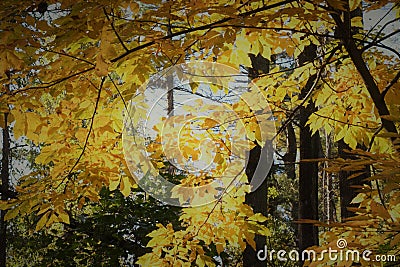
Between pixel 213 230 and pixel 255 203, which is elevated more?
pixel 255 203

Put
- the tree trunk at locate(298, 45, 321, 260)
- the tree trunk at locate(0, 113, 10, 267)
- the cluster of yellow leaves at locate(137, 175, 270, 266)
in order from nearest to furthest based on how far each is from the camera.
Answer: the cluster of yellow leaves at locate(137, 175, 270, 266) → the tree trunk at locate(298, 45, 321, 260) → the tree trunk at locate(0, 113, 10, 267)

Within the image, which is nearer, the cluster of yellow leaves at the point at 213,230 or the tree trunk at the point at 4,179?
the cluster of yellow leaves at the point at 213,230

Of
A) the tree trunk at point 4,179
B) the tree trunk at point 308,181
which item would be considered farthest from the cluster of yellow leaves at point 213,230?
the tree trunk at point 4,179

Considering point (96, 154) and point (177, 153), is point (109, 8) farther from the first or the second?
point (177, 153)

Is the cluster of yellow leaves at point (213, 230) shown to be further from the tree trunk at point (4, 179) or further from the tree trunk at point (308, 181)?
the tree trunk at point (4, 179)

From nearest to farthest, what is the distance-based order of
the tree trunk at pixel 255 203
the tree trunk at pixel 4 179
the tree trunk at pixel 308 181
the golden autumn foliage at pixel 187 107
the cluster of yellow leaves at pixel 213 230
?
the golden autumn foliage at pixel 187 107, the cluster of yellow leaves at pixel 213 230, the tree trunk at pixel 255 203, the tree trunk at pixel 308 181, the tree trunk at pixel 4 179

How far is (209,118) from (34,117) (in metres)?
0.73

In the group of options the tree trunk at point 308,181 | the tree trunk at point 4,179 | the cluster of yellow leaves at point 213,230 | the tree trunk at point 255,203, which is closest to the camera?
the cluster of yellow leaves at point 213,230

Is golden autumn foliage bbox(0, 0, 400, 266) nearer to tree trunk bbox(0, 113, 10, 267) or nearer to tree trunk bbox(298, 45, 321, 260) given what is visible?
tree trunk bbox(298, 45, 321, 260)

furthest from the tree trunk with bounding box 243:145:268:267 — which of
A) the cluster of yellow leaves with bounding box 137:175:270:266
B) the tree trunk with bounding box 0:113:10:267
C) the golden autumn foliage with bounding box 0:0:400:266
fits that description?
the tree trunk with bounding box 0:113:10:267

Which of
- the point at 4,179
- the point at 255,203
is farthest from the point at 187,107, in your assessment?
the point at 4,179

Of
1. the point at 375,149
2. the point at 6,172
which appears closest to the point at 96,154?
the point at 375,149

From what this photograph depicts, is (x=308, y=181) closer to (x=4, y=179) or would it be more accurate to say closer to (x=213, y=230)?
(x=213, y=230)

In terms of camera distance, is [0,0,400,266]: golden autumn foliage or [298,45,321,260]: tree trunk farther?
[298,45,321,260]: tree trunk
